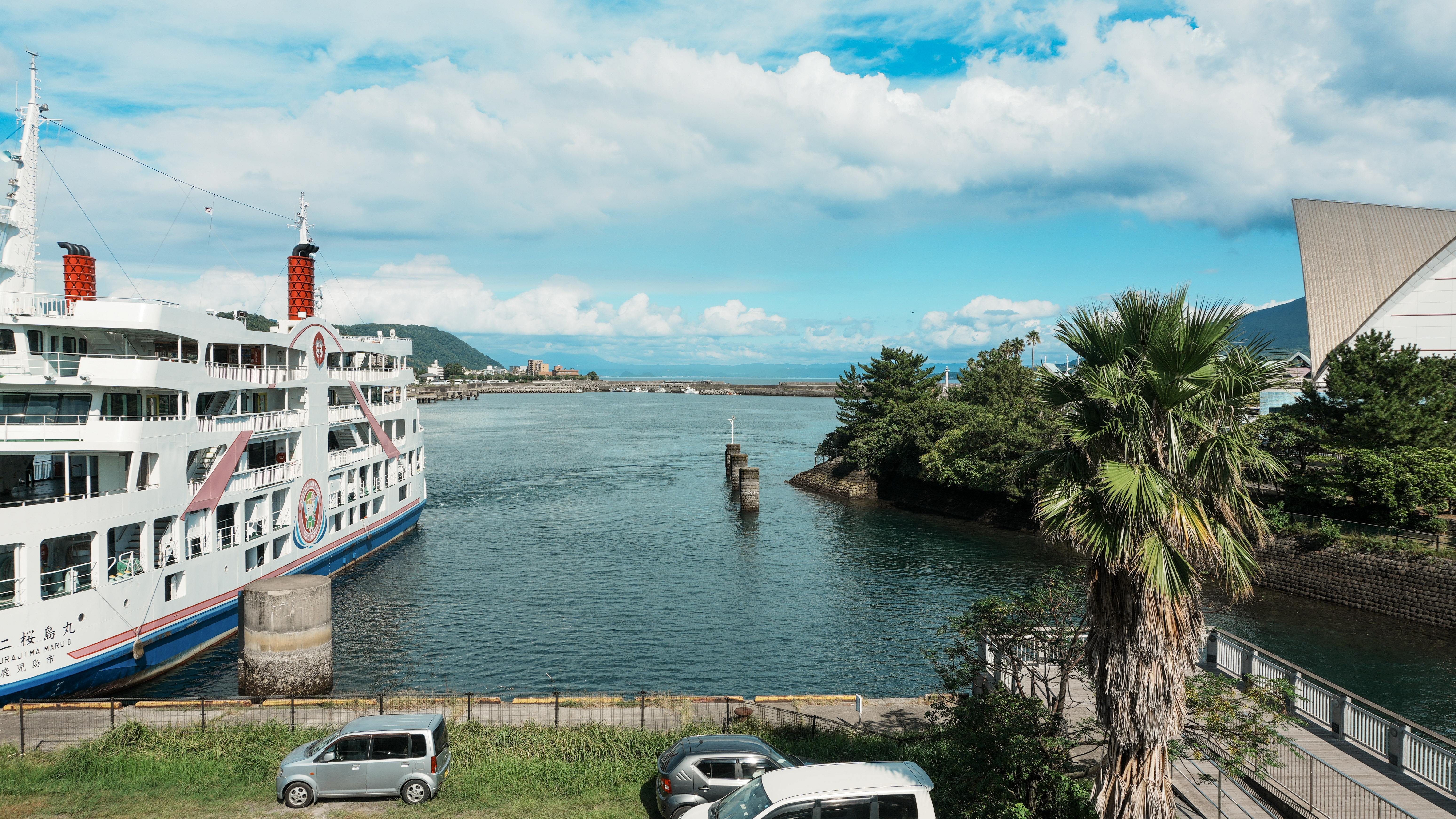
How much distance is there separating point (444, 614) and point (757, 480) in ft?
104

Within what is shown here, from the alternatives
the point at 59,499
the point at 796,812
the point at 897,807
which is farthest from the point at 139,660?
the point at 897,807

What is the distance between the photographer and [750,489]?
66.5 meters

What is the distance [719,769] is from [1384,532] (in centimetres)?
3993

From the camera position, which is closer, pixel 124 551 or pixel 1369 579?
pixel 124 551

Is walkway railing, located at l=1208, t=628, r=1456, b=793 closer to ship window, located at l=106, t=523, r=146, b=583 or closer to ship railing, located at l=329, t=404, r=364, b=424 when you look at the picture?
ship window, located at l=106, t=523, r=146, b=583

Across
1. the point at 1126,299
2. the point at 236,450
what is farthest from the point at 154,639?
the point at 1126,299

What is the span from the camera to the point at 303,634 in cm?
2798

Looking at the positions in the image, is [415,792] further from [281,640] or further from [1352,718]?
[1352,718]

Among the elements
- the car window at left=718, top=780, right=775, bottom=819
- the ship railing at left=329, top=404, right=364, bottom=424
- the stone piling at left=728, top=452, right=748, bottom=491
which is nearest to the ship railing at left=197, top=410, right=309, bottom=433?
the ship railing at left=329, top=404, right=364, bottom=424

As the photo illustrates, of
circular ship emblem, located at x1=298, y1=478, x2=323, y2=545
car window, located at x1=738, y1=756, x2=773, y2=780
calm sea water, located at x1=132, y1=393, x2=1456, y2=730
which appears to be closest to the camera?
car window, located at x1=738, y1=756, x2=773, y2=780

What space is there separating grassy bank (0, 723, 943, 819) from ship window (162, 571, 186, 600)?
10621mm

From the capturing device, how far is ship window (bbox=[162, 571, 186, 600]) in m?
29.2

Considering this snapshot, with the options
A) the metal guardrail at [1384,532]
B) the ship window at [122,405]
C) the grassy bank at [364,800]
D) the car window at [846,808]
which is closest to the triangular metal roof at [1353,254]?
the metal guardrail at [1384,532]

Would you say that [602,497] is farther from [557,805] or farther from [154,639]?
[557,805]
